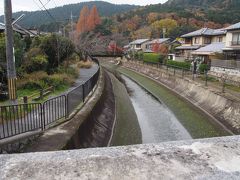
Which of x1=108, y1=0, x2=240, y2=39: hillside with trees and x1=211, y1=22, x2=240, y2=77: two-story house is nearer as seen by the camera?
x1=211, y1=22, x2=240, y2=77: two-story house

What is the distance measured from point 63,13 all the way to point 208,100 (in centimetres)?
9996

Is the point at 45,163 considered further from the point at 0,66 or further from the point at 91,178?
the point at 0,66

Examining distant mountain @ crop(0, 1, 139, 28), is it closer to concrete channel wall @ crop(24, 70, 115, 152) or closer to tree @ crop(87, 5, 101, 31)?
tree @ crop(87, 5, 101, 31)

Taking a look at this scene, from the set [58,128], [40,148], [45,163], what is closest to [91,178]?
[45,163]

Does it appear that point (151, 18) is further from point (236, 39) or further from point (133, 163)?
point (133, 163)

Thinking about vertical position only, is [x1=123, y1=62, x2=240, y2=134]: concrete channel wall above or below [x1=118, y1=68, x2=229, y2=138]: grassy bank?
above

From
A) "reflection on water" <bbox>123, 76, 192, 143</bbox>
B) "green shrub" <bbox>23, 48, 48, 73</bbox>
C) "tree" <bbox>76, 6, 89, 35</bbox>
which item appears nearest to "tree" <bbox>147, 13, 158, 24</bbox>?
"tree" <bbox>76, 6, 89, 35</bbox>

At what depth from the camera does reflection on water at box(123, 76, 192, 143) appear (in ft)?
41.3

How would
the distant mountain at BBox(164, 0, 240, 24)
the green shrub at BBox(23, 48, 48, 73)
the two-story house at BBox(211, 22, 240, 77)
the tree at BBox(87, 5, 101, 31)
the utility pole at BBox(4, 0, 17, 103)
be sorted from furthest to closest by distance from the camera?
the tree at BBox(87, 5, 101, 31), the distant mountain at BBox(164, 0, 240, 24), the two-story house at BBox(211, 22, 240, 77), the green shrub at BBox(23, 48, 48, 73), the utility pole at BBox(4, 0, 17, 103)


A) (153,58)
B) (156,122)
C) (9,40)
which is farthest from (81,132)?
(153,58)

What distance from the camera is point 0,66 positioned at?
13.7 metres

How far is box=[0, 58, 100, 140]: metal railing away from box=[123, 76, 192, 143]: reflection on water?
13.7 feet

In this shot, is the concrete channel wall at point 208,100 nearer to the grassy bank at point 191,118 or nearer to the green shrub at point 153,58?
the grassy bank at point 191,118

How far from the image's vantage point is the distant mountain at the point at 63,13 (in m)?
96.6
